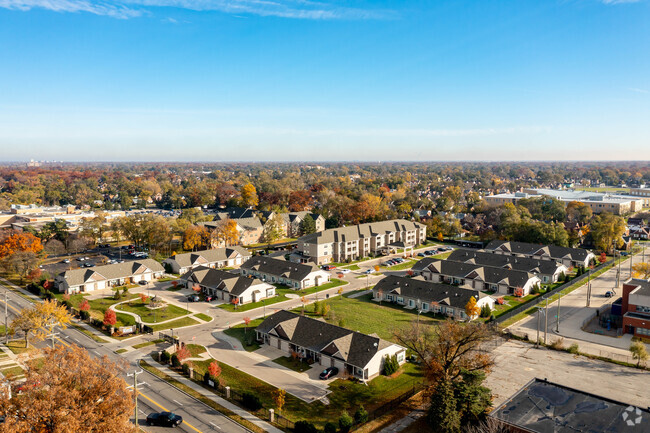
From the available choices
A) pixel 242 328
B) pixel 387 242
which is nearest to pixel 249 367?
pixel 242 328

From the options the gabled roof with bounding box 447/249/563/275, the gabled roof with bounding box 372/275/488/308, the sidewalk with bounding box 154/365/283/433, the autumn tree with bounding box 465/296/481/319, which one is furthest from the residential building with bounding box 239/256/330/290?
the sidewalk with bounding box 154/365/283/433

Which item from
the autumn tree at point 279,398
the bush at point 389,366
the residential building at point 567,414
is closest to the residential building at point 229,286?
the autumn tree at point 279,398

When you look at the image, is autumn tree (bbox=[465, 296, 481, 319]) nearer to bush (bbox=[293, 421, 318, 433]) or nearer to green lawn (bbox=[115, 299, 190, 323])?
bush (bbox=[293, 421, 318, 433])

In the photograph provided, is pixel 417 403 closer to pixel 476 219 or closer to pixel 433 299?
pixel 433 299

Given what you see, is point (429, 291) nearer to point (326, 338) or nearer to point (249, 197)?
point (326, 338)

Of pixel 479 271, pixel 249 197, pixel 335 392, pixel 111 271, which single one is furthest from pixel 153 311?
pixel 249 197

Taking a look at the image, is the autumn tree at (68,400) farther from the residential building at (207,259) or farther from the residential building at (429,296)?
the residential building at (207,259)
